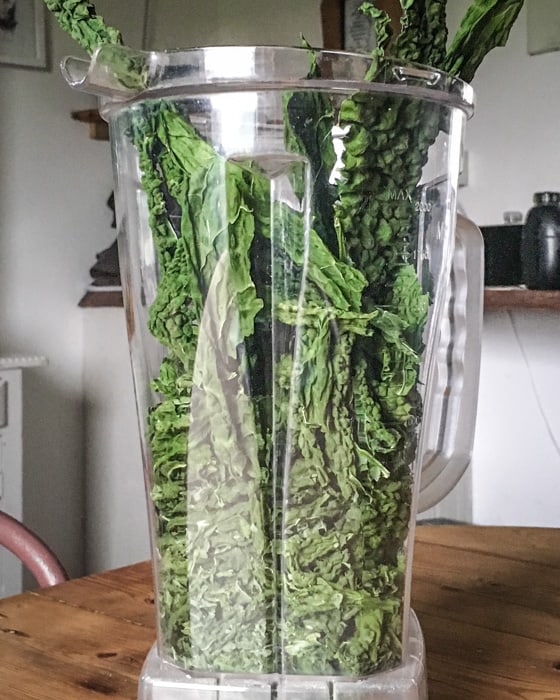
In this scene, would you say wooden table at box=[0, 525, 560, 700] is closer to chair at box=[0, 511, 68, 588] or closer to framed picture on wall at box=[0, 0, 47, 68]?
chair at box=[0, 511, 68, 588]

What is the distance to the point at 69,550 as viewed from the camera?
2340 millimetres

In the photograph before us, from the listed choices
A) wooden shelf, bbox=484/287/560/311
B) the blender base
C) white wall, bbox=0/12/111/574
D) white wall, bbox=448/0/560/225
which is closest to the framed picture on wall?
white wall, bbox=0/12/111/574

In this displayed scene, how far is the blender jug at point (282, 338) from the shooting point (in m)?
0.44

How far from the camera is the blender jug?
44 cm

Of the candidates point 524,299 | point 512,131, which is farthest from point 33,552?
point 512,131

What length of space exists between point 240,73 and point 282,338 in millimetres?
132

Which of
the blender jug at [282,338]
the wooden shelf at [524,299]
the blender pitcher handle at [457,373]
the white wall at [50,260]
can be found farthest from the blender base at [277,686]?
the white wall at [50,260]

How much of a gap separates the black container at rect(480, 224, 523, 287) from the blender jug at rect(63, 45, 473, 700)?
1512 millimetres

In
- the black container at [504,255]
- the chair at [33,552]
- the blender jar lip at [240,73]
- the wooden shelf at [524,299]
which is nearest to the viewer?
the blender jar lip at [240,73]

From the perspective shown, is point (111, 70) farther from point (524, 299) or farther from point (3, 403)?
point (3, 403)

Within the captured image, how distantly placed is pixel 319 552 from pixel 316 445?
6 cm

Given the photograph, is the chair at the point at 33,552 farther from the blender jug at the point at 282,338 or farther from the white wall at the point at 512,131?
the white wall at the point at 512,131

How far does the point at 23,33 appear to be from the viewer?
2182 millimetres

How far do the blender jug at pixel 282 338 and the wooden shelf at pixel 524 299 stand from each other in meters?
1.28
